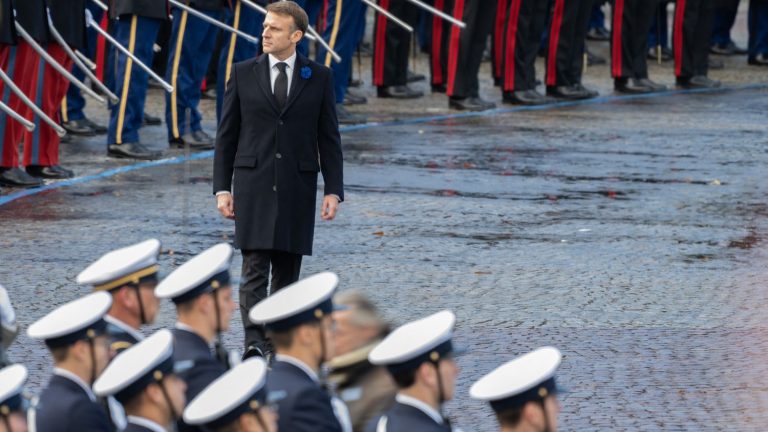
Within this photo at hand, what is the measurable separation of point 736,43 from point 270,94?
15.5 metres

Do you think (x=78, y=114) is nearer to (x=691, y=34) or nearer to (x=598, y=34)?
(x=691, y=34)

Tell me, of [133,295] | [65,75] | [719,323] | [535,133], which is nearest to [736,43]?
[535,133]

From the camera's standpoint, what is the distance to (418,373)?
4.48 m

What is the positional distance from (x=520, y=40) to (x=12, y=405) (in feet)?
38.9

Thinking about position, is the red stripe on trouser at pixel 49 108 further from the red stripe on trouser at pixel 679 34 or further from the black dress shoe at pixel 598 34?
the black dress shoe at pixel 598 34

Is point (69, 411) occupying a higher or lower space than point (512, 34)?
lower

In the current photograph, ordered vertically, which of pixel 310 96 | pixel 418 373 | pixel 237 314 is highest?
pixel 310 96

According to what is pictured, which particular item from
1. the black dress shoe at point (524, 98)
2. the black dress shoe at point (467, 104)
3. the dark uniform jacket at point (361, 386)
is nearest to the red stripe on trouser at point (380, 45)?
the black dress shoe at point (467, 104)

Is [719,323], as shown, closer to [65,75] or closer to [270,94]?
[270,94]

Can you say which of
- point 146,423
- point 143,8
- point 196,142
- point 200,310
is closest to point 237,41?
point 196,142

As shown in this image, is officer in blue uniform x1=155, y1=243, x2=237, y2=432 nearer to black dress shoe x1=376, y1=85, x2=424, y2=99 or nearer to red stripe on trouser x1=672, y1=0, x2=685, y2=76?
black dress shoe x1=376, y1=85, x2=424, y2=99

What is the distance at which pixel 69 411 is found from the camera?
4.52 meters

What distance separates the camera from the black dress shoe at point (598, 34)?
21.4 meters

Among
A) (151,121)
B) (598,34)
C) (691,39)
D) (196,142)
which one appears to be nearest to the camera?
(196,142)
